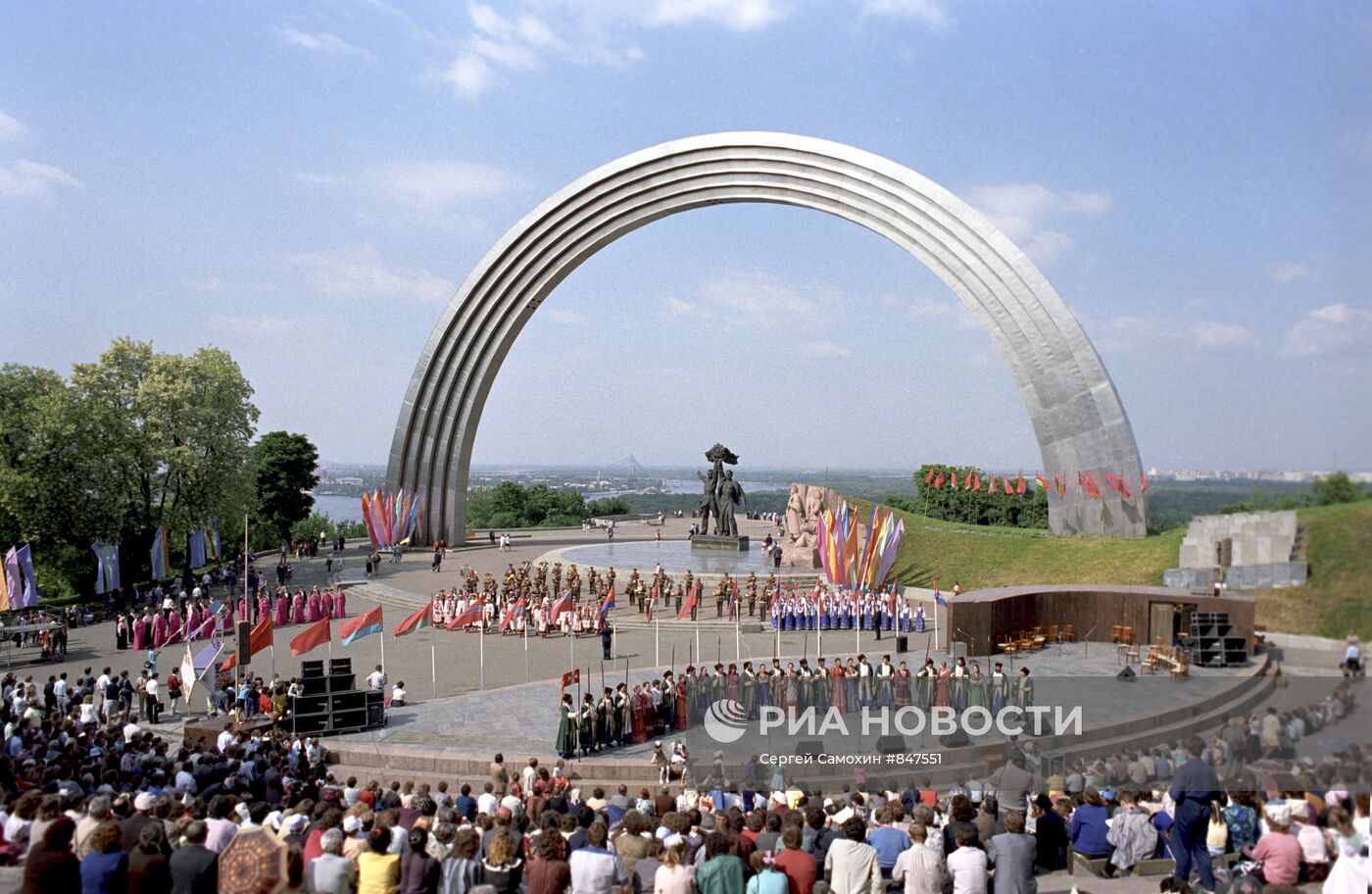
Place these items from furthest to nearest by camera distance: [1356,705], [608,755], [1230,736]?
[608,755]
[1230,736]
[1356,705]

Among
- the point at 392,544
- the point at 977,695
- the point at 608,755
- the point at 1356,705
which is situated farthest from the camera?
the point at 392,544

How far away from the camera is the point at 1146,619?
63.3 ft

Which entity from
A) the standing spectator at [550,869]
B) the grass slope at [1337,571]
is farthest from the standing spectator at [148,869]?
the grass slope at [1337,571]

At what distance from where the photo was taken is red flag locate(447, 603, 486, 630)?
20.3 metres

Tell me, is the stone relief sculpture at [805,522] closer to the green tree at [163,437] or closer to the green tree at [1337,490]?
the green tree at [163,437]

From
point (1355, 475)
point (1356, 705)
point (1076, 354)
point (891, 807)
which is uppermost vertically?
point (1076, 354)

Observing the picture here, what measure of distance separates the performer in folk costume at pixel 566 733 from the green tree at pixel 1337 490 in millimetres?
9737

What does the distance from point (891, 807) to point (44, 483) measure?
28.9 metres

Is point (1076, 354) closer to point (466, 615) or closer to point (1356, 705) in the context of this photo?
point (466, 615)

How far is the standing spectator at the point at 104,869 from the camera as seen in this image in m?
5.62

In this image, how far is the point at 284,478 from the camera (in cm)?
5291

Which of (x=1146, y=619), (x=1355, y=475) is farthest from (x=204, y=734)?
(x=1146, y=619)

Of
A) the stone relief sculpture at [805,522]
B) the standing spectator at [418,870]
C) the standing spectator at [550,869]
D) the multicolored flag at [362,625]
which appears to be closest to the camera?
the standing spectator at [550,869]

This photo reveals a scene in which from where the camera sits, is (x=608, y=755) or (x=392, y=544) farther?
(x=392, y=544)
